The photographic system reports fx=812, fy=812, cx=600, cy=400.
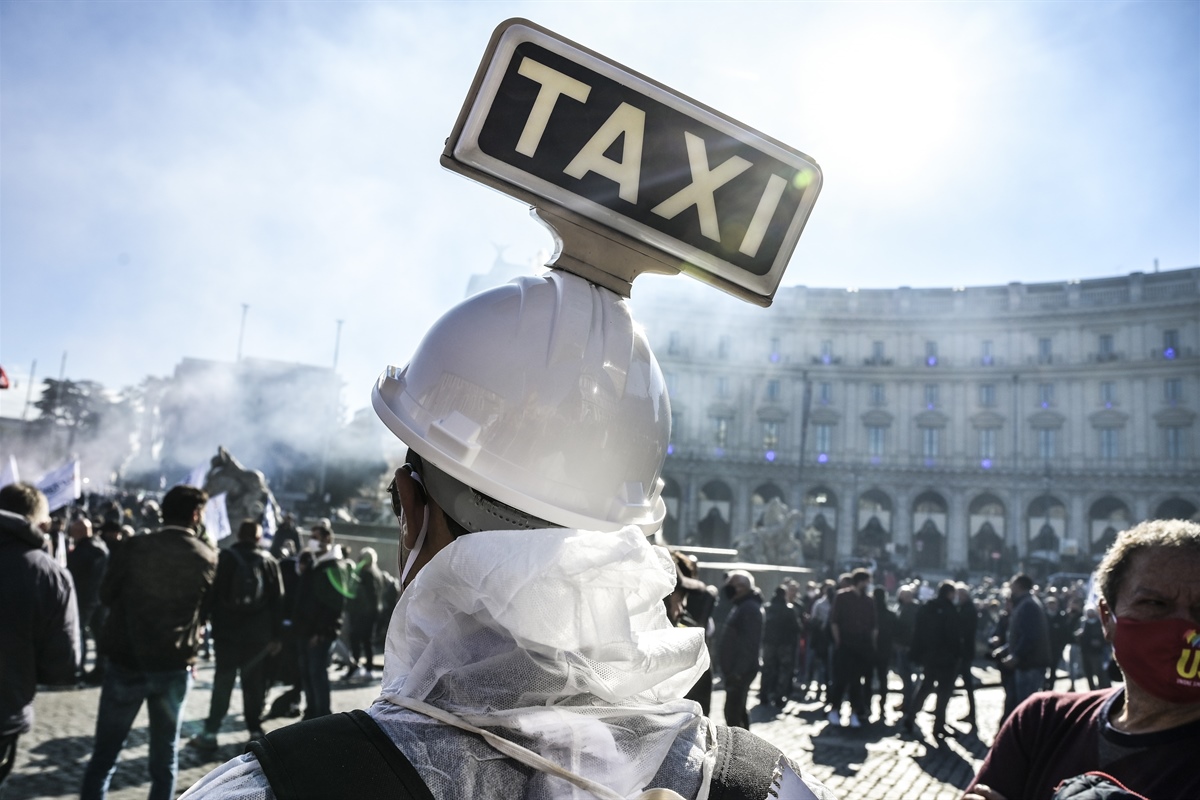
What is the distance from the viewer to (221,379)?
205ft

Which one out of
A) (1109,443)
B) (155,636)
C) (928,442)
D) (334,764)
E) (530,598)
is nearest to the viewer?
(334,764)

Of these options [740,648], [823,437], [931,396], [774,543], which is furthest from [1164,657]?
[931,396]

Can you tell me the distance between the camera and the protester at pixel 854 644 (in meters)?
10.2

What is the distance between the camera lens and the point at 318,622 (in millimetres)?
7191

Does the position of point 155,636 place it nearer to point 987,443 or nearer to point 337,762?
point 337,762

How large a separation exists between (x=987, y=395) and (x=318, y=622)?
55924 millimetres

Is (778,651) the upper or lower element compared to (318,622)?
lower

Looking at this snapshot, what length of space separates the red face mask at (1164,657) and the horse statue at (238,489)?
1561 cm

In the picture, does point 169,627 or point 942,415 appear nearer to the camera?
point 169,627

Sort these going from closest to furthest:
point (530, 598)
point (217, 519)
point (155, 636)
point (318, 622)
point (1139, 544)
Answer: point (530, 598), point (1139, 544), point (155, 636), point (318, 622), point (217, 519)

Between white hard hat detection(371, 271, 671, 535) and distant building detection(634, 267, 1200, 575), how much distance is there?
48.9 meters

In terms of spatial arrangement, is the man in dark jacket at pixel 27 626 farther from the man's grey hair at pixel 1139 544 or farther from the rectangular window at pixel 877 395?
the rectangular window at pixel 877 395

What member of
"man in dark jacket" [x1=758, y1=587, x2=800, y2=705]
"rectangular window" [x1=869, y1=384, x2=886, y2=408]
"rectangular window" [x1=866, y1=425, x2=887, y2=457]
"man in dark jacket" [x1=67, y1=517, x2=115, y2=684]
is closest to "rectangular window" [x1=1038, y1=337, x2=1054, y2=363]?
"rectangular window" [x1=869, y1=384, x2=886, y2=408]

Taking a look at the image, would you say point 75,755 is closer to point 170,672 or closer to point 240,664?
point 240,664
